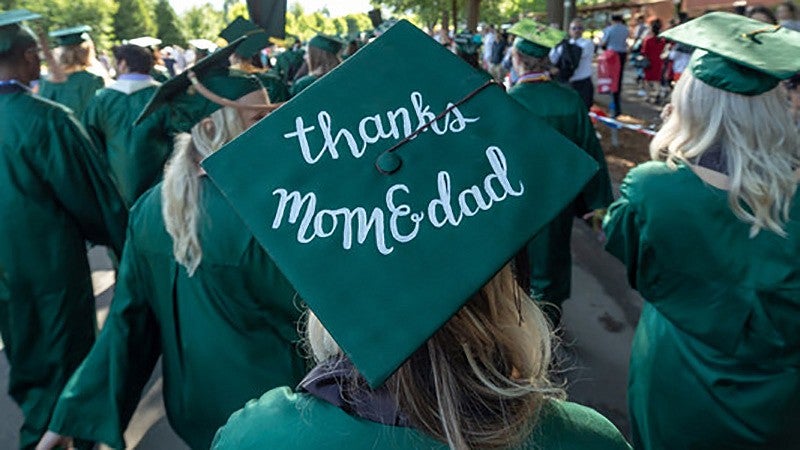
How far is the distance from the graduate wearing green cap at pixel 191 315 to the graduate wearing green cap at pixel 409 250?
0.90 m

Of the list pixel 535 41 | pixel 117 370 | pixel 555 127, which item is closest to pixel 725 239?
pixel 117 370

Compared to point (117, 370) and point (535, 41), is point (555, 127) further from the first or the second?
point (117, 370)

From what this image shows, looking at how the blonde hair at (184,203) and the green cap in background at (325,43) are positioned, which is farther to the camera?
the green cap in background at (325,43)

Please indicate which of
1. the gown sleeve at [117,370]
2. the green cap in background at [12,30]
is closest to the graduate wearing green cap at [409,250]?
the gown sleeve at [117,370]

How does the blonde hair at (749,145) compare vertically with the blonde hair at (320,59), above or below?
above

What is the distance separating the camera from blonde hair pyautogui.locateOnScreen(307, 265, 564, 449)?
2.74 feet

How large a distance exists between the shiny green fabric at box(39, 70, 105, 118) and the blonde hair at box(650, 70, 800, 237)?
5.04 metres

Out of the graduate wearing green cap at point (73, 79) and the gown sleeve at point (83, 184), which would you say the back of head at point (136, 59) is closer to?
the graduate wearing green cap at point (73, 79)

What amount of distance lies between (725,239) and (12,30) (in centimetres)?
314

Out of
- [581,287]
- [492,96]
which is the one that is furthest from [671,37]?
[581,287]

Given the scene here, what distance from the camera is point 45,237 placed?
2873 millimetres

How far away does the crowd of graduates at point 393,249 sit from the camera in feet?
2.85

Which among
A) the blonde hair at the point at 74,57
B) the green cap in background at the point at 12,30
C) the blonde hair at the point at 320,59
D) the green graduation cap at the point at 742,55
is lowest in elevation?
the blonde hair at the point at 320,59

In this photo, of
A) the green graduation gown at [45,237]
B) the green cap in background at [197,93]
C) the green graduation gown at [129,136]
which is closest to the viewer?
the green cap in background at [197,93]
